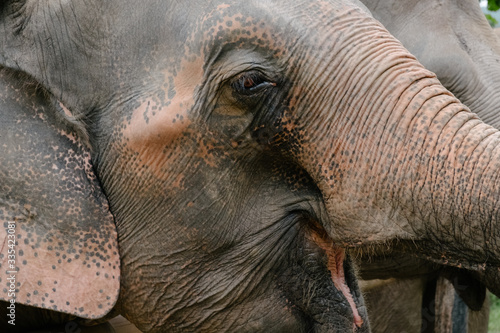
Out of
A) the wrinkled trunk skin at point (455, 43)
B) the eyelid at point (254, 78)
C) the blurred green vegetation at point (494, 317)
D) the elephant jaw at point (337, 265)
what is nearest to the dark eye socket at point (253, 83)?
the eyelid at point (254, 78)

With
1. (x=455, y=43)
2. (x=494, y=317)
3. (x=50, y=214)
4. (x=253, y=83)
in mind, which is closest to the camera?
(x=253, y=83)

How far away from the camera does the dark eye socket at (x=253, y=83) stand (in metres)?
2.01

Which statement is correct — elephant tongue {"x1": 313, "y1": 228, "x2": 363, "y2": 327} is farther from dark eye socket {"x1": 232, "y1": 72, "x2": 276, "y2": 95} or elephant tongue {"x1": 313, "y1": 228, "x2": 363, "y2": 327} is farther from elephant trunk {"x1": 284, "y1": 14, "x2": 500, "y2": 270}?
dark eye socket {"x1": 232, "y1": 72, "x2": 276, "y2": 95}

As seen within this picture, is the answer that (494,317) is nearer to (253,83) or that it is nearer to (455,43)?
(455,43)

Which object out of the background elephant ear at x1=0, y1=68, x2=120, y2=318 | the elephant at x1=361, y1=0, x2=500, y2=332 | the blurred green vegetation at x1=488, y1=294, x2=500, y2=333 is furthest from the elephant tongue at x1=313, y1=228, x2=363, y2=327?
the blurred green vegetation at x1=488, y1=294, x2=500, y2=333

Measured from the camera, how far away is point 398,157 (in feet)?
6.15

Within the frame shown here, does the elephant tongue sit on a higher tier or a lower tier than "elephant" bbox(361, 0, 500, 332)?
lower

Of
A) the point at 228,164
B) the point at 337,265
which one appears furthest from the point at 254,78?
the point at 337,265

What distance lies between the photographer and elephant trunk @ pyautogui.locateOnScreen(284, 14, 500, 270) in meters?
1.79

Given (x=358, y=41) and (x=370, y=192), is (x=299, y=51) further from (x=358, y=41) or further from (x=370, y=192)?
(x=370, y=192)

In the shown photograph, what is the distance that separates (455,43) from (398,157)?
173 centimetres

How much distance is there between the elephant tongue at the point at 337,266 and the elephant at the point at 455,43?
140cm

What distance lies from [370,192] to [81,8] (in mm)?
905

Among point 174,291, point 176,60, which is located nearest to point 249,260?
point 174,291
